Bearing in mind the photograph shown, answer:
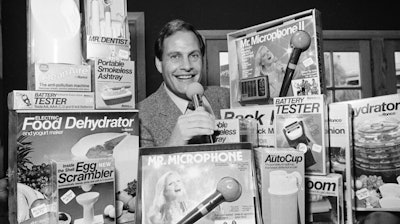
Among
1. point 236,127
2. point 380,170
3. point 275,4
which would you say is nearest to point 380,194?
point 380,170

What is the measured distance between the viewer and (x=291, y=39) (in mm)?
1290

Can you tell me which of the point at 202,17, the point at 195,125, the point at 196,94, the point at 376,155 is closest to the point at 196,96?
the point at 196,94

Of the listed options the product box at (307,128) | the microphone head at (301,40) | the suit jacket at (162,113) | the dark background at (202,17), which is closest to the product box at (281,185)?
the product box at (307,128)

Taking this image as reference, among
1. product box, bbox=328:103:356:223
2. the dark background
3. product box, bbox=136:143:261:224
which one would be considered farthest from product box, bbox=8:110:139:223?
the dark background

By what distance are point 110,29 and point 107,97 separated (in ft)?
0.72

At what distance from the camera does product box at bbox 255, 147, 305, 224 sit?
3.39ft

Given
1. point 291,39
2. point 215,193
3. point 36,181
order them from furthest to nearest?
point 291,39 → point 36,181 → point 215,193

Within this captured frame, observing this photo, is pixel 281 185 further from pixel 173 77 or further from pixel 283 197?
pixel 173 77

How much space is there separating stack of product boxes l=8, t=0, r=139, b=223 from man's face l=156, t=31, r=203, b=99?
39 cm

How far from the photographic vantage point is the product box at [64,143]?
1.05 meters

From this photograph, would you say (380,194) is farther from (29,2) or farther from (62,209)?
(29,2)

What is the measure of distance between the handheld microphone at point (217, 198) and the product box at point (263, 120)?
42 cm

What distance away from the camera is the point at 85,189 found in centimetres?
105

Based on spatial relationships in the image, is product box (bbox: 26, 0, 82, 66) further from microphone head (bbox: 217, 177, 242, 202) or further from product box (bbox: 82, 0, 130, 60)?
microphone head (bbox: 217, 177, 242, 202)
